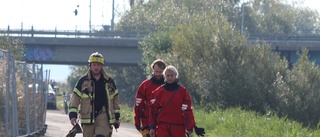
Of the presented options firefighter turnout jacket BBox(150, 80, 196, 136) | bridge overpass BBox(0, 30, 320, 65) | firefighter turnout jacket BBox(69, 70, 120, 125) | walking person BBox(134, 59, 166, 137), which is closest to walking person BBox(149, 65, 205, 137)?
firefighter turnout jacket BBox(150, 80, 196, 136)

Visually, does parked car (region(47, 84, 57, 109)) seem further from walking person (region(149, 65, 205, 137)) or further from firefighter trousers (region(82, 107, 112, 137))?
walking person (region(149, 65, 205, 137))

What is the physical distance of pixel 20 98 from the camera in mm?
21781

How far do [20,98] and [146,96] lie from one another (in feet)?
24.5

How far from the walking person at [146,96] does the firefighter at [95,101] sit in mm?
641

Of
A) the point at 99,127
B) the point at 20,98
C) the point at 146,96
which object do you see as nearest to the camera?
the point at 99,127

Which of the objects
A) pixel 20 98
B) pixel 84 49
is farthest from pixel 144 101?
pixel 84 49

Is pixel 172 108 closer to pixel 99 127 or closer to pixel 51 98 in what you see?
pixel 99 127

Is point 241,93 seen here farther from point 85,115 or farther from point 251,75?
point 85,115

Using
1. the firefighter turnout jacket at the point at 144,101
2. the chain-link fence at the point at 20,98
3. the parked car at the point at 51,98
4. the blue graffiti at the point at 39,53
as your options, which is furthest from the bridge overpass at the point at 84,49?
the firefighter turnout jacket at the point at 144,101

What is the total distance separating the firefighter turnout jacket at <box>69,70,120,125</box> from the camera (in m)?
14.2

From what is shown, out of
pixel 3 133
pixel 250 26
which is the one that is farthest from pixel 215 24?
pixel 250 26

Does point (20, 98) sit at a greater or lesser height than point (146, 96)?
lesser

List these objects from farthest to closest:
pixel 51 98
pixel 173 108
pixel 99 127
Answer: pixel 51 98, pixel 99 127, pixel 173 108

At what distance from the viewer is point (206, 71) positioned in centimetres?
3812
